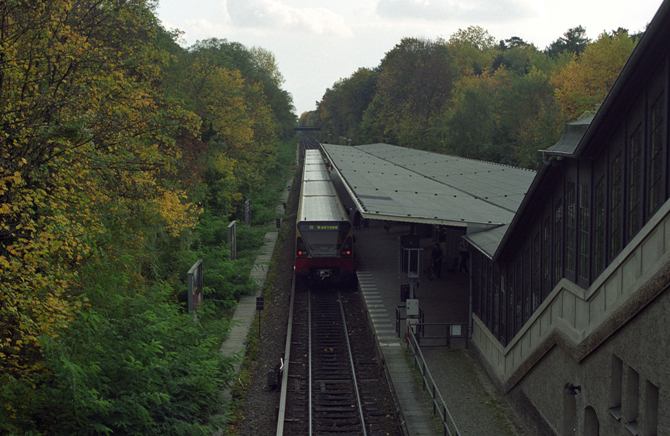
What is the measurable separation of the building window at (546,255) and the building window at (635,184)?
393cm

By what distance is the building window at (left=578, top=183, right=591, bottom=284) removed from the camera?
13.3 m

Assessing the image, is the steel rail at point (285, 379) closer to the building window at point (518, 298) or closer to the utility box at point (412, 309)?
the utility box at point (412, 309)

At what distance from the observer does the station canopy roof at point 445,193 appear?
72.1ft

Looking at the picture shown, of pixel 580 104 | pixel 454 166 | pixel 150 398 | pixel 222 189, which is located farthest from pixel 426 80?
pixel 150 398

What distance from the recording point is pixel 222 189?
147 ft

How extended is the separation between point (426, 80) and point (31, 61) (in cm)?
7744

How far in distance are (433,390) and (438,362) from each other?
336 centimetres

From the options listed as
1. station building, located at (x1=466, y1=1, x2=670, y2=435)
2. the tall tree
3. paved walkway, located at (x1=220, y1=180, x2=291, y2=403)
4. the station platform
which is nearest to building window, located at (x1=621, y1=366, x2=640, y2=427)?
station building, located at (x1=466, y1=1, x2=670, y2=435)

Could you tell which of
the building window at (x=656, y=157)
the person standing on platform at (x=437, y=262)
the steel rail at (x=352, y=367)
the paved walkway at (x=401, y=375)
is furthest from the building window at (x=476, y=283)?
the building window at (x=656, y=157)

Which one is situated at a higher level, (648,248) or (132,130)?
(132,130)

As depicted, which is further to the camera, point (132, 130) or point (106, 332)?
point (132, 130)

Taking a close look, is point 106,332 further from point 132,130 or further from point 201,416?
point 132,130

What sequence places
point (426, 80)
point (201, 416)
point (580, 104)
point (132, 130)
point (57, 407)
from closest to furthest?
point (57, 407), point (201, 416), point (132, 130), point (580, 104), point (426, 80)

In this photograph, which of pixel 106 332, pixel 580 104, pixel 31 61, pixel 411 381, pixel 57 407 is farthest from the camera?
pixel 580 104
